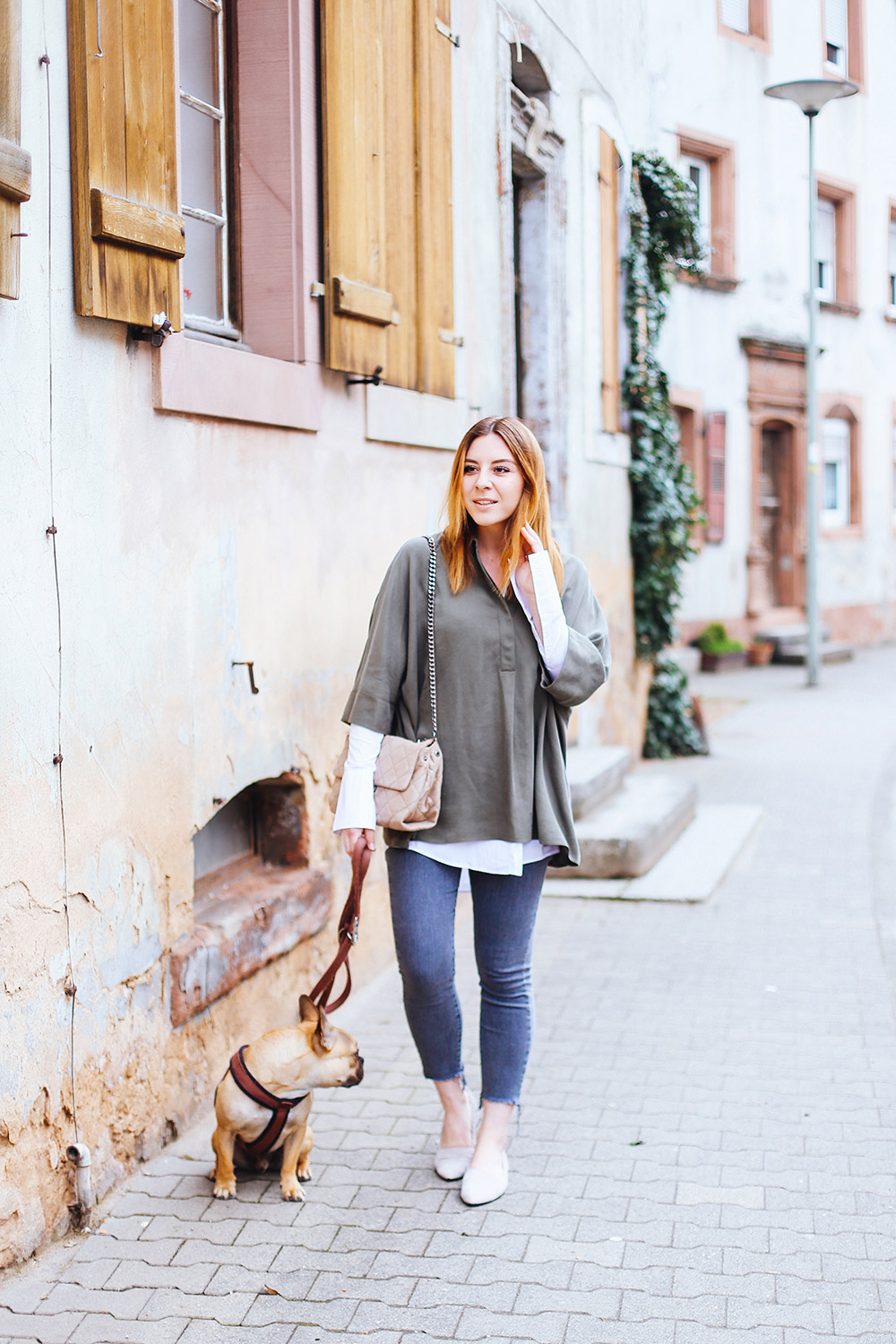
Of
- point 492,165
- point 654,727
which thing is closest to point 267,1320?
point 492,165

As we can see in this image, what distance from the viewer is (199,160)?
174 inches

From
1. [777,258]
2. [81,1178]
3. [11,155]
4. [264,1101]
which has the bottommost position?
[81,1178]

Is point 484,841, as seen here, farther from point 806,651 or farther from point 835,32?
point 835,32

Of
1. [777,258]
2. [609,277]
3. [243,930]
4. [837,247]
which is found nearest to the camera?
[243,930]

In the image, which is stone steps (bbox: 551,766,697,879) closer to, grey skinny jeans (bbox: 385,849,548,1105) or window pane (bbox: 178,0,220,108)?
grey skinny jeans (bbox: 385,849,548,1105)

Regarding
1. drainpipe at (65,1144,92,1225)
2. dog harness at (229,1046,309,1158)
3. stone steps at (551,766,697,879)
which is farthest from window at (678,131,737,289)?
drainpipe at (65,1144,92,1225)

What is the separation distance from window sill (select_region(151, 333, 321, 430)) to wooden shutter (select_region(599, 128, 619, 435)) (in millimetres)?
4725

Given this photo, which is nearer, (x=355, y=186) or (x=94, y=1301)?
(x=94, y=1301)

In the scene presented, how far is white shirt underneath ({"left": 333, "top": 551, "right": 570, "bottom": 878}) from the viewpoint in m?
3.30

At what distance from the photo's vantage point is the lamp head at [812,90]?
45.0ft

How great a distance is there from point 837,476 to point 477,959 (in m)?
19.1

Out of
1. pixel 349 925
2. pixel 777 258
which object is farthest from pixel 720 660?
pixel 349 925

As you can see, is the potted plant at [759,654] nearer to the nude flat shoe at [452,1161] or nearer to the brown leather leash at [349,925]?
the nude flat shoe at [452,1161]

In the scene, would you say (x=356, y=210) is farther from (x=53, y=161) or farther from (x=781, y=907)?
(x=781, y=907)
